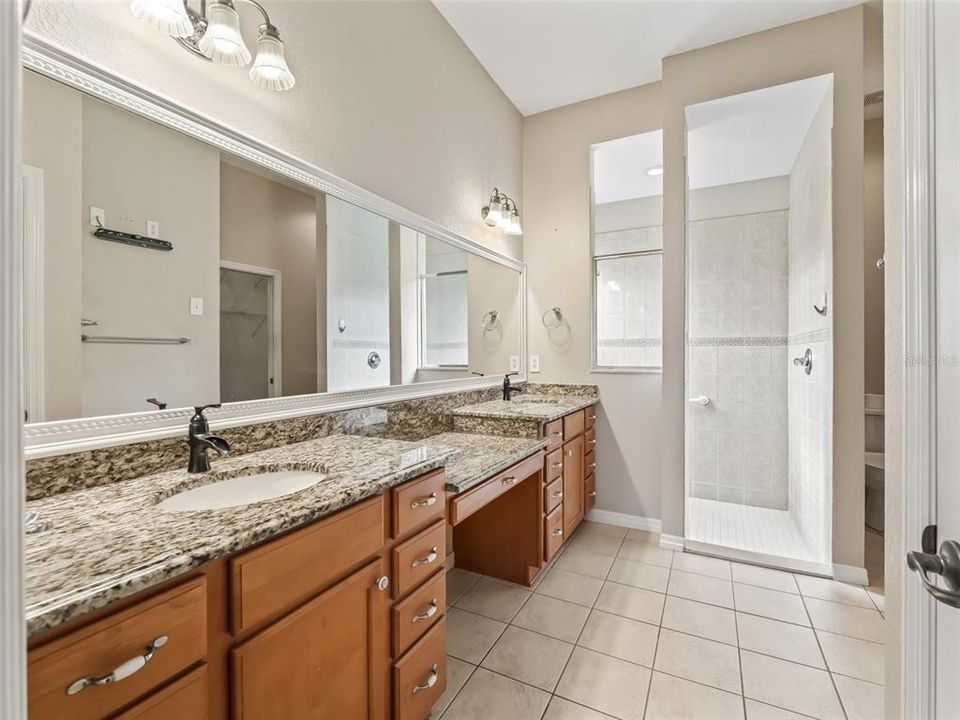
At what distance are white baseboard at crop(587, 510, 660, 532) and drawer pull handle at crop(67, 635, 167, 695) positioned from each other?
2774 mm

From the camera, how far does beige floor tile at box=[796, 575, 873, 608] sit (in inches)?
81.4

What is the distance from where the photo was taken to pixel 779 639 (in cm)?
179

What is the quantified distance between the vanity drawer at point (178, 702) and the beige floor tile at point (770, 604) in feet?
7.34

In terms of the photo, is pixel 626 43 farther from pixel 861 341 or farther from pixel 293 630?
pixel 293 630

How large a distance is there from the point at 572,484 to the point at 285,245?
207 cm

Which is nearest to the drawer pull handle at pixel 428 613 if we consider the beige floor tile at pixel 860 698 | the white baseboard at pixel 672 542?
the beige floor tile at pixel 860 698

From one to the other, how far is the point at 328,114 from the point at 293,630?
5.61 ft

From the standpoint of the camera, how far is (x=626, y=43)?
2.48 metres

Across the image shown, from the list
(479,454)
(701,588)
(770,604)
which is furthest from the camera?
(701,588)

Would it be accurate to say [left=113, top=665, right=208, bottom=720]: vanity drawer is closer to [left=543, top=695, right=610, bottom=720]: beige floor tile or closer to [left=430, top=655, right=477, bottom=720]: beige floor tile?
[left=430, top=655, right=477, bottom=720]: beige floor tile

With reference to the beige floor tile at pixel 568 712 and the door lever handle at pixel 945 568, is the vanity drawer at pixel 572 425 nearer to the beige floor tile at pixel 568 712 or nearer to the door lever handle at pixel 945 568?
the beige floor tile at pixel 568 712

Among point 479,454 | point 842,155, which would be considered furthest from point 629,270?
point 479,454

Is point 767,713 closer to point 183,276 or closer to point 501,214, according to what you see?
point 183,276

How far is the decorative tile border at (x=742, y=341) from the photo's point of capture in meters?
3.21
